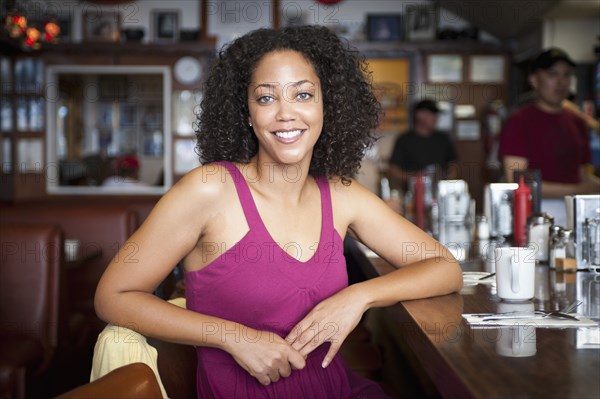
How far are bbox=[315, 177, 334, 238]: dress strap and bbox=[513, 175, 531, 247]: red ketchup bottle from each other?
106 centimetres

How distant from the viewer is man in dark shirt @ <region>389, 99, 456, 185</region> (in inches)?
260

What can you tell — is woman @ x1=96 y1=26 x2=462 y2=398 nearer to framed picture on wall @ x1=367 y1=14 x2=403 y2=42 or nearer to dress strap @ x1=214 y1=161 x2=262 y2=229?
dress strap @ x1=214 y1=161 x2=262 y2=229

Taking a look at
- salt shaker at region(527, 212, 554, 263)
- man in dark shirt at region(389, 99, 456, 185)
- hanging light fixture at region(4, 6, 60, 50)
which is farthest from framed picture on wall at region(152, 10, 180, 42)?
salt shaker at region(527, 212, 554, 263)

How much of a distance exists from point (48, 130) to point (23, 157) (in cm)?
40

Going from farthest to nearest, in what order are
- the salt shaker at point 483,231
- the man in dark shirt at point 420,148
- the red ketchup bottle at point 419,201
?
the man in dark shirt at point 420,148
the red ketchup bottle at point 419,201
the salt shaker at point 483,231

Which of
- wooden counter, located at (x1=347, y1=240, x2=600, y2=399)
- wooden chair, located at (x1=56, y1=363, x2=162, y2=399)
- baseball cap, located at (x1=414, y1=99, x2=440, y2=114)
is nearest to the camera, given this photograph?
wooden chair, located at (x1=56, y1=363, x2=162, y2=399)

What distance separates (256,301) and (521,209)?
4.62ft

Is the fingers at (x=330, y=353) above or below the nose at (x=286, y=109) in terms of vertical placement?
below

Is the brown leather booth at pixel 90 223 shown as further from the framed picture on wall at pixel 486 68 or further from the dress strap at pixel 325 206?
the framed picture on wall at pixel 486 68

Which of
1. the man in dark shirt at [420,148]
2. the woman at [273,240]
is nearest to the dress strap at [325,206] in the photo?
the woman at [273,240]

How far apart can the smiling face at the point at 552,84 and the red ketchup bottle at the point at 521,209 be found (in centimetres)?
128

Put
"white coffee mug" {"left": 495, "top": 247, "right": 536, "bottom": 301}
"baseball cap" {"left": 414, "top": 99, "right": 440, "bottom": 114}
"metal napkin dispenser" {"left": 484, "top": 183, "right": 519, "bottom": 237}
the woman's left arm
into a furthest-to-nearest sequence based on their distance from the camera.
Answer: "baseball cap" {"left": 414, "top": 99, "right": 440, "bottom": 114} < "metal napkin dispenser" {"left": 484, "top": 183, "right": 519, "bottom": 237} < "white coffee mug" {"left": 495, "top": 247, "right": 536, "bottom": 301} < the woman's left arm

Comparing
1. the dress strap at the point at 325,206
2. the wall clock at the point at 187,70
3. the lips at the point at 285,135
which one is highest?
the wall clock at the point at 187,70

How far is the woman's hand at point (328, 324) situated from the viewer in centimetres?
155
